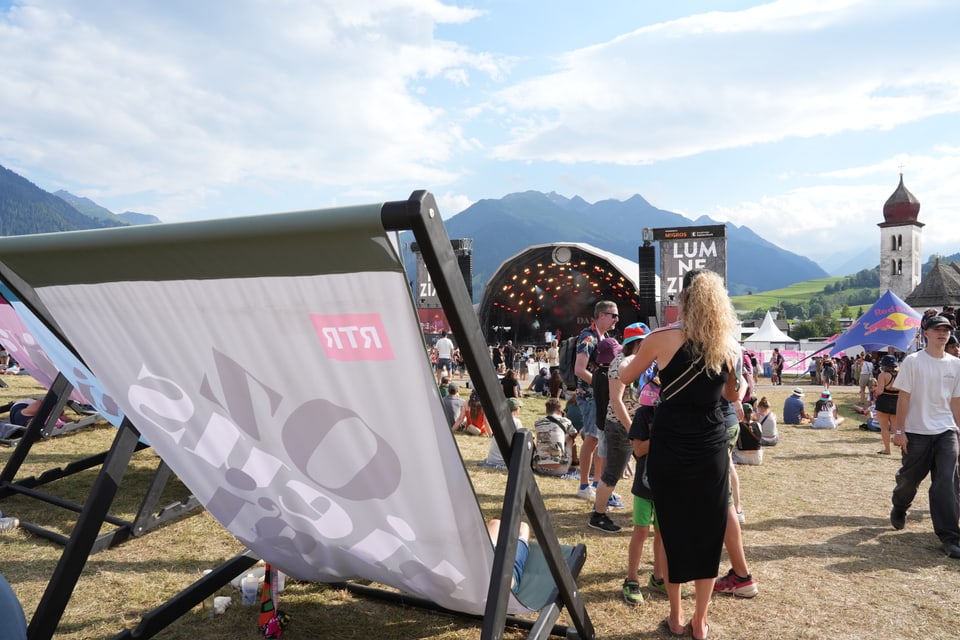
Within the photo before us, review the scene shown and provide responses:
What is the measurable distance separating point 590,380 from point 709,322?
93.7 inches

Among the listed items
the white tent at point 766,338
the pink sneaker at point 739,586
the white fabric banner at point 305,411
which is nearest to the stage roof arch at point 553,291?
the white tent at point 766,338

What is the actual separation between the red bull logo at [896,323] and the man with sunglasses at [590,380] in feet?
38.0

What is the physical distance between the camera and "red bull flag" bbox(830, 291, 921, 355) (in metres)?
13.4

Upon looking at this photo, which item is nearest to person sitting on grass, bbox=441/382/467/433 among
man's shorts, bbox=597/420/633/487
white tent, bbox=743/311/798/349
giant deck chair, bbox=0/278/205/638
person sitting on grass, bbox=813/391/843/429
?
man's shorts, bbox=597/420/633/487

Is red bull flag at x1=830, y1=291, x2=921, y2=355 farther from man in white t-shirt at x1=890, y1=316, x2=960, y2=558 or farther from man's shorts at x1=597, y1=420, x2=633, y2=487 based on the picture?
man's shorts at x1=597, y1=420, x2=633, y2=487

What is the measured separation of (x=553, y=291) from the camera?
34156mm

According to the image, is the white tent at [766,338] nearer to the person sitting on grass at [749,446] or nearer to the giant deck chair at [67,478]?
the person sitting on grass at [749,446]

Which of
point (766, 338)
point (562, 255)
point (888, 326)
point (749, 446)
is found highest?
point (562, 255)

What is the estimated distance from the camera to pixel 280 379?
179 cm

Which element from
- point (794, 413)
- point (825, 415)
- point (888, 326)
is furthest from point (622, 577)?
point (888, 326)

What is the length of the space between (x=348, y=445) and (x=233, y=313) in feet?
1.71

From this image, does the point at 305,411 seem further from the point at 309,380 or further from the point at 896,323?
the point at 896,323

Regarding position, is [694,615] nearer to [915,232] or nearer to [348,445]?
[348,445]

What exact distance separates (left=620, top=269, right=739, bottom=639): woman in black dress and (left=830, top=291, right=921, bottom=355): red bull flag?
42.9 ft
